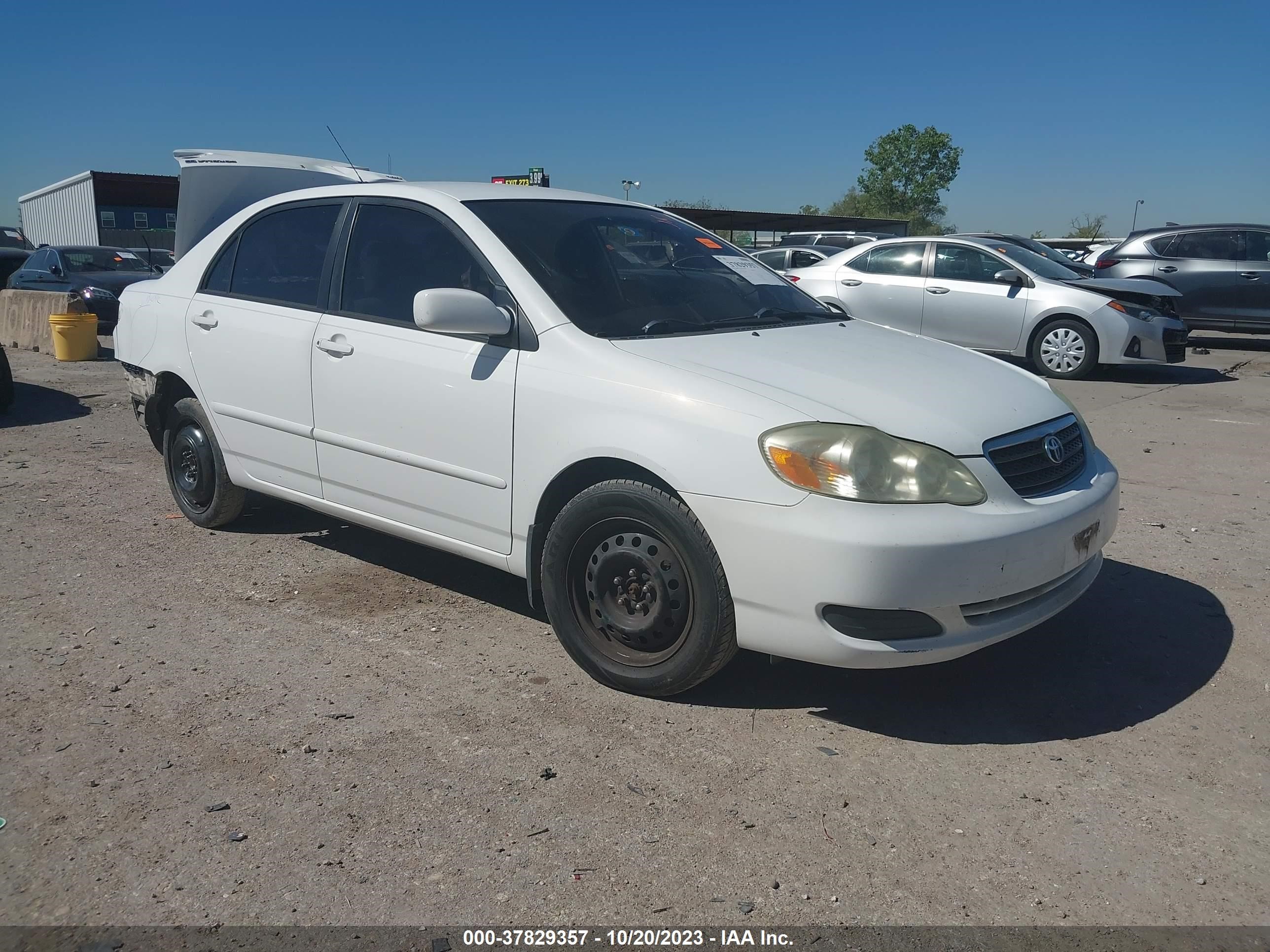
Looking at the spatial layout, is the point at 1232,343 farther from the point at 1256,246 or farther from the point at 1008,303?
the point at 1008,303

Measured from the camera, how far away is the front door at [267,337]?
4.44 meters

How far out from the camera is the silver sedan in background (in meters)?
11.1

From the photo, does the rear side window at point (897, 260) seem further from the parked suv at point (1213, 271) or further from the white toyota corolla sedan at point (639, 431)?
the white toyota corolla sedan at point (639, 431)

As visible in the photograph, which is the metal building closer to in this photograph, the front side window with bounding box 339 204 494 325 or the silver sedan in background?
the silver sedan in background

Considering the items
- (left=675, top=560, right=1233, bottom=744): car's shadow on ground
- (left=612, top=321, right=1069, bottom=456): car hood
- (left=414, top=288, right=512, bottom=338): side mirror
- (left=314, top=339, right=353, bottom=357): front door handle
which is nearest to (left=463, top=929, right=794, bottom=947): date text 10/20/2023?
(left=675, top=560, right=1233, bottom=744): car's shadow on ground

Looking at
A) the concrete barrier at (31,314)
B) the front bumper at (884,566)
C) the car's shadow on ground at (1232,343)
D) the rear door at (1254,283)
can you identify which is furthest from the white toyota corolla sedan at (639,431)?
the car's shadow on ground at (1232,343)

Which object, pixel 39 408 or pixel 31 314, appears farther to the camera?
pixel 31 314

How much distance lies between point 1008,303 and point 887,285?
1378 millimetres

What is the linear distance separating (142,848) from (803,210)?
80.9 metres

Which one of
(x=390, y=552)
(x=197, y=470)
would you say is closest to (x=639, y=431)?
(x=390, y=552)

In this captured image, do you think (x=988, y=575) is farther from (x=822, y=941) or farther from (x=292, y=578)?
(x=292, y=578)

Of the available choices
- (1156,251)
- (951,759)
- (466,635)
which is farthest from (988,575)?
(1156,251)

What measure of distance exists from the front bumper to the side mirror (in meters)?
1.01

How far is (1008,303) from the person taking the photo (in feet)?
37.8
